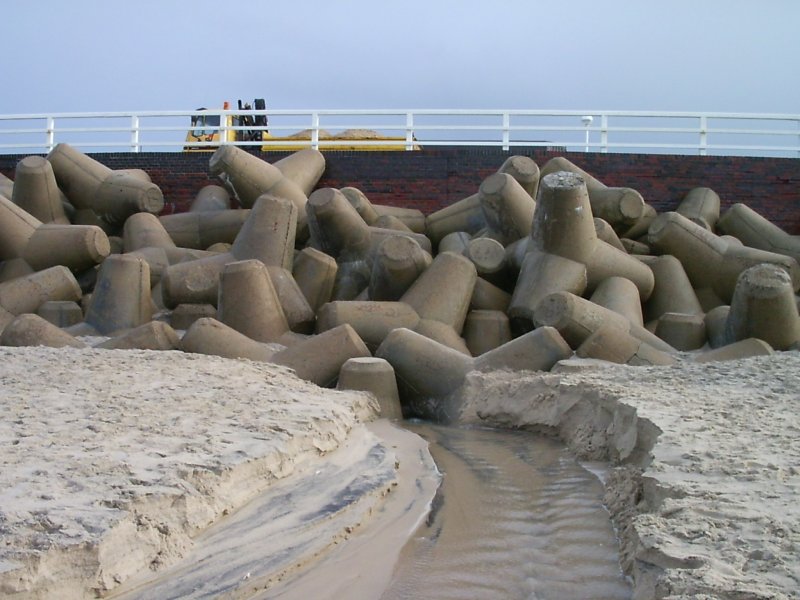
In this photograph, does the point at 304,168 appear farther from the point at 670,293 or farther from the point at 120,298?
the point at 670,293

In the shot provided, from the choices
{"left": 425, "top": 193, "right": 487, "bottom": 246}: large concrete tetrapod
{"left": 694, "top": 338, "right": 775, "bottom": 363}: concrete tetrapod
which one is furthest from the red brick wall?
{"left": 694, "top": 338, "right": 775, "bottom": 363}: concrete tetrapod

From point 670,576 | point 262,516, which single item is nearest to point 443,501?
point 262,516

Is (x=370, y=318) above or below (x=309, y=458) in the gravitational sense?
above

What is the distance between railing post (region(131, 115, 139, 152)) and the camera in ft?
49.7

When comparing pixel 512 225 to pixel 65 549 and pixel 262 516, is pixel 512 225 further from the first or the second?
pixel 65 549

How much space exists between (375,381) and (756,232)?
6.88 metres

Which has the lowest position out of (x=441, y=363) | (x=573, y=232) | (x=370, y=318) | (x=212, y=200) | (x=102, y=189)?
(x=441, y=363)

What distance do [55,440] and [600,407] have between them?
3435 millimetres

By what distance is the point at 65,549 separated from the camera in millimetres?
3154

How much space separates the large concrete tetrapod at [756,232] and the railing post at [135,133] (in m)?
9.02

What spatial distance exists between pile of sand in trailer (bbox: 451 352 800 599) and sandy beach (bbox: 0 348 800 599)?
1 cm

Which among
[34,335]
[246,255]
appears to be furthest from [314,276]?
[34,335]

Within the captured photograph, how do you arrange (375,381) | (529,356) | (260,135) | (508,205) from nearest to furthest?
(375,381)
(529,356)
(508,205)
(260,135)

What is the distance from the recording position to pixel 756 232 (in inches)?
473
